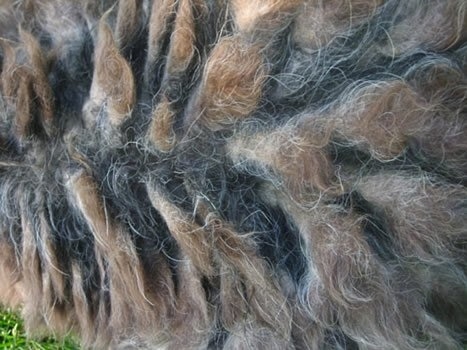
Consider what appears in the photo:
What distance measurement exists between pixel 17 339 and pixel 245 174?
848 millimetres

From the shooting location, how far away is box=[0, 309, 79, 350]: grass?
1.66m

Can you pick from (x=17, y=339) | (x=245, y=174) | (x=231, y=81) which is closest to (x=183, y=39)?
(x=231, y=81)

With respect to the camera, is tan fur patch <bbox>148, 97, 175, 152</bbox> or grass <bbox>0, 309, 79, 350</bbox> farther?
grass <bbox>0, 309, 79, 350</bbox>

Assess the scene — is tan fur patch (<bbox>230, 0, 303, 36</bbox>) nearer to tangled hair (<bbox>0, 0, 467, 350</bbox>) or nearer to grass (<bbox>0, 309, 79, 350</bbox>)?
tangled hair (<bbox>0, 0, 467, 350</bbox>)

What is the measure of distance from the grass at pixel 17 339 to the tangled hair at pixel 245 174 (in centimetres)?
33

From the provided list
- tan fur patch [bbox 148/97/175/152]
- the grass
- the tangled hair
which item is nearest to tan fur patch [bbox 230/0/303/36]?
the tangled hair

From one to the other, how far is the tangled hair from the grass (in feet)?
1.09

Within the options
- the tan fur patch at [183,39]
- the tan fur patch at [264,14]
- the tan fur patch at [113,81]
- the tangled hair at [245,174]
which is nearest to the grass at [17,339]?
the tangled hair at [245,174]

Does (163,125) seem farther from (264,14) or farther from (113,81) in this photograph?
(264,14)

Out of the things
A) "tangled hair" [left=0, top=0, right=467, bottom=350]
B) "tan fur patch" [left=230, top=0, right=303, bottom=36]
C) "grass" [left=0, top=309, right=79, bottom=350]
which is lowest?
"grass" [left=0, top=309, right=79, bottom=350]

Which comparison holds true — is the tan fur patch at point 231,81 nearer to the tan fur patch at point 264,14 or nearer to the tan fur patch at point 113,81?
the tan fur patch at point 264,14

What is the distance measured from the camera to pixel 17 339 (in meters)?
1.73

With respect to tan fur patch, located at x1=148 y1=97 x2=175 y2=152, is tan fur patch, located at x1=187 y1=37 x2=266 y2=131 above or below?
above

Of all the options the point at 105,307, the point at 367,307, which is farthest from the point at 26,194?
the point at 367,307
